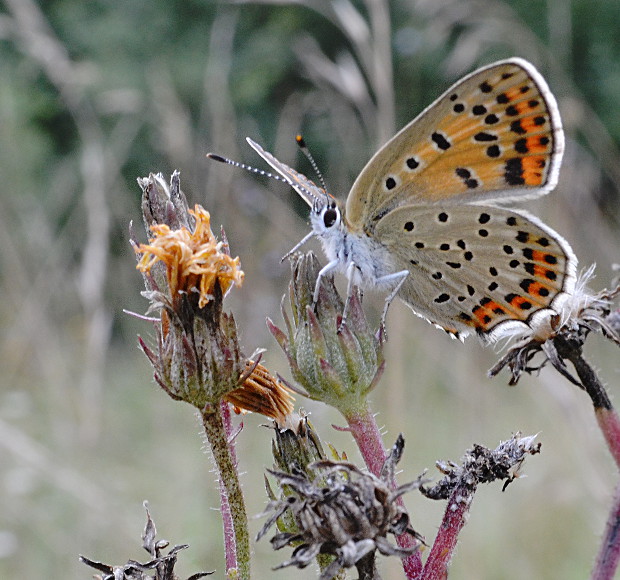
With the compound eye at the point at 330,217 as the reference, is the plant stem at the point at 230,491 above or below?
below

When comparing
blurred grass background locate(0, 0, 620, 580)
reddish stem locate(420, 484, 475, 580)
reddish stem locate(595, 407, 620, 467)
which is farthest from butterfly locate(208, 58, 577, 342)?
blurred grass background locate(0, 0, 620, 580)

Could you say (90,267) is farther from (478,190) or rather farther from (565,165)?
(565,165)

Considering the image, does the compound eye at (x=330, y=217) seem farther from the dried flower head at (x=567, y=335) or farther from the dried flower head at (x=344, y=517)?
the dried flower head at (x=344, y=517)

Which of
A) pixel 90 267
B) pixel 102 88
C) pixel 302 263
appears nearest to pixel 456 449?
pixel 90 267

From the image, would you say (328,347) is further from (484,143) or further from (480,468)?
(484,143)

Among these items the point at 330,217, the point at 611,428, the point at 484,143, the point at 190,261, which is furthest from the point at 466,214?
the point at 190,261

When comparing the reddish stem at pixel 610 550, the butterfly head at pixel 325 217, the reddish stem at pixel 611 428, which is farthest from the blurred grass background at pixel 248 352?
the reddish stem at pixel 610 550
